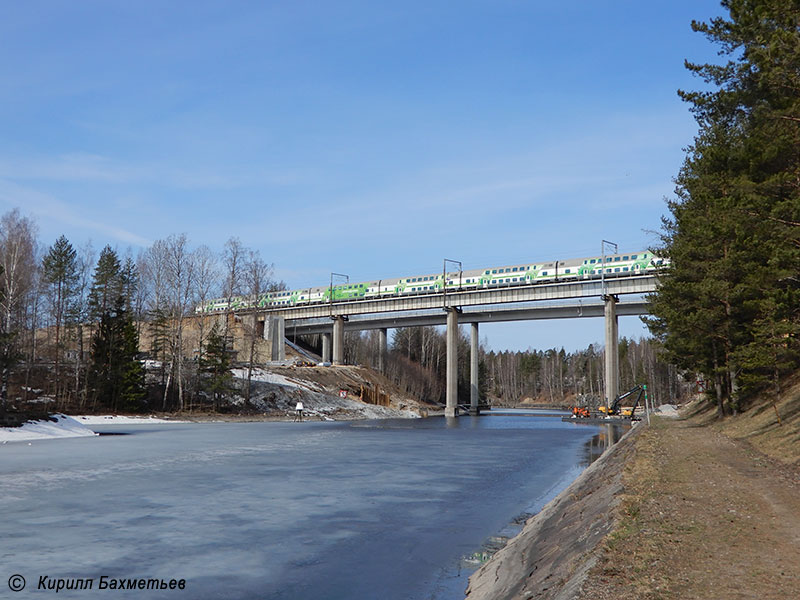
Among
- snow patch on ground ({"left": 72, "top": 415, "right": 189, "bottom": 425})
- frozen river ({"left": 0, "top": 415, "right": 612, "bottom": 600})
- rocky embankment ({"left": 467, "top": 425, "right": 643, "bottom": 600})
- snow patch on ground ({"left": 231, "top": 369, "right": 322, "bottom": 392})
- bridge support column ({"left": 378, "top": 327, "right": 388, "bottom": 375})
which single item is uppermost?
bridge support column ({"left": 378, "top": 327, "right": 388, "bottom": 375})

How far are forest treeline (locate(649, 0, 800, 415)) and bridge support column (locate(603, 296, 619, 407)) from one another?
4095 cm

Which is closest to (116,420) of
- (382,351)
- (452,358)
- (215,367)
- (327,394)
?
(215,367)

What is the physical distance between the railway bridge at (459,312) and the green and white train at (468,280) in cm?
74

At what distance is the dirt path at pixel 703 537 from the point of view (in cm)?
683

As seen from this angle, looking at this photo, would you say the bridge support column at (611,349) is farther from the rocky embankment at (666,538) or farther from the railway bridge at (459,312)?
the rocky embankment at (666,538)

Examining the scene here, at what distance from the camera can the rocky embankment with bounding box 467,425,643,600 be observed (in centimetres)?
825

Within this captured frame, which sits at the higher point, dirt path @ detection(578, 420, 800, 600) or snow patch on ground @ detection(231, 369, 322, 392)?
snow patch on ground @ detection(231, 369, 322, 392)

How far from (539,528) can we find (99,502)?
10.8 meters

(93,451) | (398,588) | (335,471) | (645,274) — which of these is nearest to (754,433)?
(335,471)

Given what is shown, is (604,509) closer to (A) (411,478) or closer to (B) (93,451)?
(A) (411,478)

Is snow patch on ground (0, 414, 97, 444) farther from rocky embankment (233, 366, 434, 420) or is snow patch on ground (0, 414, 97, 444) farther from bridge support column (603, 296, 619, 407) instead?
bridge support column (603, 296, 619, 407)

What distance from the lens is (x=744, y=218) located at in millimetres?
23141

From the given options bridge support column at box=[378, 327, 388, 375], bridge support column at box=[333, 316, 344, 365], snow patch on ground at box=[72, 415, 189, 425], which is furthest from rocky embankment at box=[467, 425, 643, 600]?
bridge support column at box=[378, 327, 388, 375]

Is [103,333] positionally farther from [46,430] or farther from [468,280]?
[468,280]
